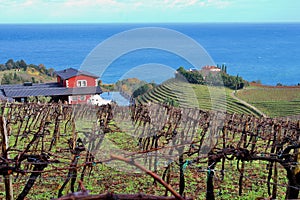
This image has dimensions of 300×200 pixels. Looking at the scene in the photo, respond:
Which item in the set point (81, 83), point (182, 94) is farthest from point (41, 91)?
point (182, 94)

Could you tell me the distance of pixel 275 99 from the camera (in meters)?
33.0

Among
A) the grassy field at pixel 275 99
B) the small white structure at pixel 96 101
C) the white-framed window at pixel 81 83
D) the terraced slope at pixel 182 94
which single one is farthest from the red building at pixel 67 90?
the grassy field at pixel 275 99

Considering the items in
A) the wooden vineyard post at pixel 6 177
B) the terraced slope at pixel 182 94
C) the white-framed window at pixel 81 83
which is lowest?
the wooden vineyard post at pixel 6 177

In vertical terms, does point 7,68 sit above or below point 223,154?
above

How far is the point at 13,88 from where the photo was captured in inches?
986

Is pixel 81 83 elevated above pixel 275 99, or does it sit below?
above

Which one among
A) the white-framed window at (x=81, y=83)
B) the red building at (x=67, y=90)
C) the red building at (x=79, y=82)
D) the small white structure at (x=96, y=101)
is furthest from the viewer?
the white-framed window at (x=81, y=83)

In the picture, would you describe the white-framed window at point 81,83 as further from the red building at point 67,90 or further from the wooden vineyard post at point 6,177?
the wooden vineyard post at point 6,177

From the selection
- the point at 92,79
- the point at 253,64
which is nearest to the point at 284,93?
the point at 92,79

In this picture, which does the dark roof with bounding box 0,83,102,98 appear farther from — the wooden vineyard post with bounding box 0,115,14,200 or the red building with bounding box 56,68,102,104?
the wooden vineyard post with bounding box 0,115,14,200

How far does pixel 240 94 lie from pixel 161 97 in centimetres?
2258

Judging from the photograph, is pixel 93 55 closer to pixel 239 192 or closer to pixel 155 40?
pixel 155 40

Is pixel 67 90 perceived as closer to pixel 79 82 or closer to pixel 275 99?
pixel 79 82

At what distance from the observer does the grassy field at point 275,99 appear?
90.2ft
